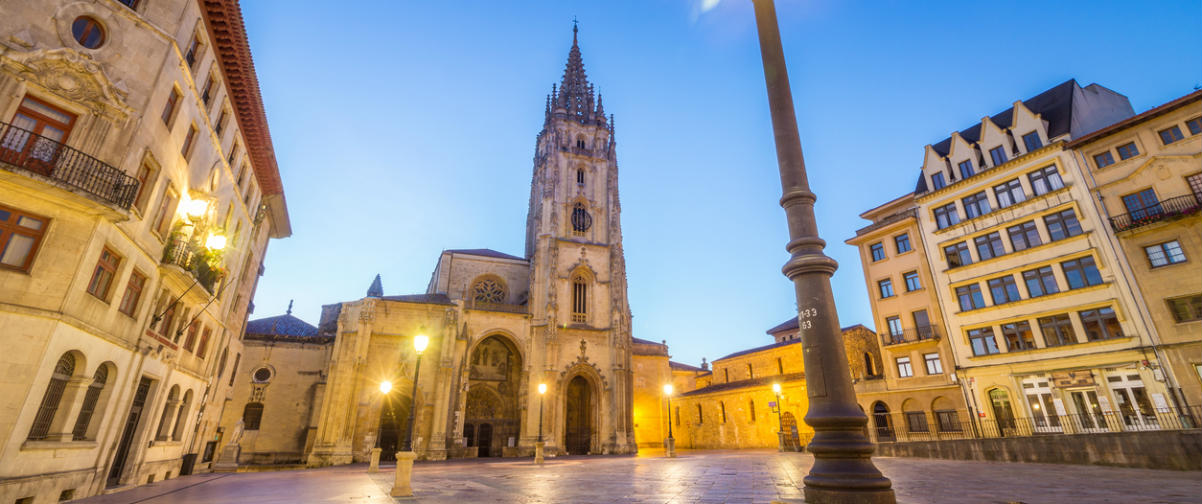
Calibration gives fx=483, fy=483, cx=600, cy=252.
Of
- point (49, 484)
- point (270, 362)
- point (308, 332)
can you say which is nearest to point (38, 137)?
point (49, 484)

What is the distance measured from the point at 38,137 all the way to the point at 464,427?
27534 mm

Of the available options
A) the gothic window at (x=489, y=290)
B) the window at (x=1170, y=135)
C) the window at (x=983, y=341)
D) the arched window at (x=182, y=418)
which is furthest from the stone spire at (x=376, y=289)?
the window at (x=1170, y=135)

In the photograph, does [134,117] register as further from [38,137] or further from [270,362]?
[270,362]

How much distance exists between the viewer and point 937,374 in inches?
966

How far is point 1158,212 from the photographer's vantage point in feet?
63.0

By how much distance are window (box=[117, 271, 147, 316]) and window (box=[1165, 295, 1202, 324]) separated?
3420 cm

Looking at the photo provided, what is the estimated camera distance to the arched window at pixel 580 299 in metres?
36.6


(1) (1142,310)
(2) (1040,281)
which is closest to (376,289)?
(2) (1040,281)

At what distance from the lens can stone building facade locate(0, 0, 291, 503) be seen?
9.20 meters

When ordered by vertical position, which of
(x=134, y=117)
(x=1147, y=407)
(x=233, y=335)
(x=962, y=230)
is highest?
(x=962, y=230)

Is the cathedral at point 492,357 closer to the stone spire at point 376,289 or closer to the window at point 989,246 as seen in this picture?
the stone spire at point 376,289

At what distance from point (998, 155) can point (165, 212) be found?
3442 cm

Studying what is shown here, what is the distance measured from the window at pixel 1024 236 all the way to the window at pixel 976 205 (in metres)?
1.55

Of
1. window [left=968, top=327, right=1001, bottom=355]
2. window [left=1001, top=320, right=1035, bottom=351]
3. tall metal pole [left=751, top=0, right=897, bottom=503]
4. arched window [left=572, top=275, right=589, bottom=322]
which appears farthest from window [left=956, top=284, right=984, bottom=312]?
arched window [left=572, top=275, right=589, bottom=322]
